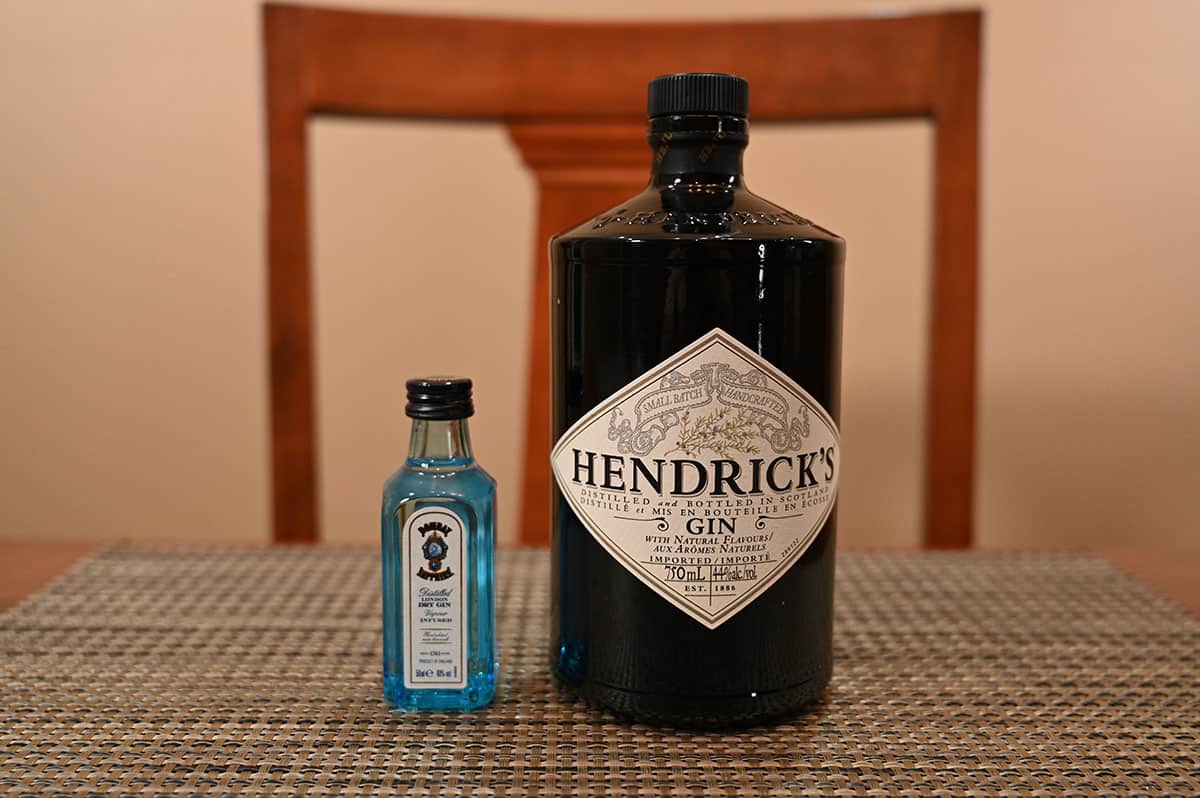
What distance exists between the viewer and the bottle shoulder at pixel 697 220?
1.56 ft

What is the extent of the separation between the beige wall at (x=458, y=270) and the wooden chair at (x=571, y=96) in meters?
0.43

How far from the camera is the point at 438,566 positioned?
508mm

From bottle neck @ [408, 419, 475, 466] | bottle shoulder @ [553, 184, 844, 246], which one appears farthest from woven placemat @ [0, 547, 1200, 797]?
bottle shoulder @ [553, 184, 844, 246]

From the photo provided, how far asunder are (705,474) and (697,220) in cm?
11

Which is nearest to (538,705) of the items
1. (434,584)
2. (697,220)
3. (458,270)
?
(434,584)

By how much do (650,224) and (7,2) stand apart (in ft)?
4.25

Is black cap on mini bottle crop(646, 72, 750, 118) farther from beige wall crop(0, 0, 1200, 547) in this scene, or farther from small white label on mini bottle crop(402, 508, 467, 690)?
beige wall crop(0, 0, 1200, 547)

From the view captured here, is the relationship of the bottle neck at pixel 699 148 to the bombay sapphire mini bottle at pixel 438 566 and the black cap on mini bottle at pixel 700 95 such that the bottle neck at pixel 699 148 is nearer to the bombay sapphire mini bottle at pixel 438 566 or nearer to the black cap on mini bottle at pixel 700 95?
the black cap on mini bottle at pixel 700 95

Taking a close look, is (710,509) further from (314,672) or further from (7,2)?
(7,2)

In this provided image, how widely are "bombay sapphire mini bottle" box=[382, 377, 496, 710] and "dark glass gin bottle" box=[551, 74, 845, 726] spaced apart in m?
0.04

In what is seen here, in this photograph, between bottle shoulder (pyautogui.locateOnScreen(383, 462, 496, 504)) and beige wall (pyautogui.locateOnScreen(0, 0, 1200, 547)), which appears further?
beige wall (pyautogui.locateOnScreen(0, 0, 1200, 547))

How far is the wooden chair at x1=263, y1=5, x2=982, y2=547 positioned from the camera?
0.94 metres

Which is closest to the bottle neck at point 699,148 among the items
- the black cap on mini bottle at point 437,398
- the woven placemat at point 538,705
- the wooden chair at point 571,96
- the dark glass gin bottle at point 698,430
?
the dark glass gin bottle at point 698,430

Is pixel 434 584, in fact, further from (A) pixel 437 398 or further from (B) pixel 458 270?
(B) pixel 458 270
